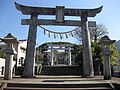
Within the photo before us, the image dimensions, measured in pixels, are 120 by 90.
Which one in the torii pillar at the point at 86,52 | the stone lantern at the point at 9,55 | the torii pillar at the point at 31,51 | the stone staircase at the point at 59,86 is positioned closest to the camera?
the stone staircase at the point at 59,86

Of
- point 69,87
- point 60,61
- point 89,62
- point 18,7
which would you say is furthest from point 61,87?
point 60,61

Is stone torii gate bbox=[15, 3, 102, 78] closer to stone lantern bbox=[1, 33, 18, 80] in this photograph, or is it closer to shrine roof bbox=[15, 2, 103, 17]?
shrine roof bbox=[15, 2, 103, 17]

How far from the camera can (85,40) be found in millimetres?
16703

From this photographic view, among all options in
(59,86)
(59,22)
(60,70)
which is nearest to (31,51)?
(59,22)

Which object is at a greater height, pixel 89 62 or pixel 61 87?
pixel 89 62

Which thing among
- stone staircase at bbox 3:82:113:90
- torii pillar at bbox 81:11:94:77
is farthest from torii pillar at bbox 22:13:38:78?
stone staircase at bbox 3:82:113:90

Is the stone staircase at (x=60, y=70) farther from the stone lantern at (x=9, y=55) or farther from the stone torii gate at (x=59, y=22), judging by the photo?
the stone lantern at (x=9, y=55)

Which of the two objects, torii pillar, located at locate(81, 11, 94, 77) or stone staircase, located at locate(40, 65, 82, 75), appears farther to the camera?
stone staircase, located at locate(40, 65, 82, 75)

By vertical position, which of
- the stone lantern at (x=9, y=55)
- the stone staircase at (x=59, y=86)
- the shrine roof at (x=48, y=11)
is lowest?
the stone staircase at (x=59, y=86)

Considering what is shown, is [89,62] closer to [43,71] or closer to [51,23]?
[51,23]

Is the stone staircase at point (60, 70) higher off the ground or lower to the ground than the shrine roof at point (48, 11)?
lower

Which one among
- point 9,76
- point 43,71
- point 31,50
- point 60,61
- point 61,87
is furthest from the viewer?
point 60,61

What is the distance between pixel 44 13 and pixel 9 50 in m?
5.73

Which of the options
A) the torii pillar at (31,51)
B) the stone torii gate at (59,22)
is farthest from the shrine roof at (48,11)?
the torii pillar at (31,51)
